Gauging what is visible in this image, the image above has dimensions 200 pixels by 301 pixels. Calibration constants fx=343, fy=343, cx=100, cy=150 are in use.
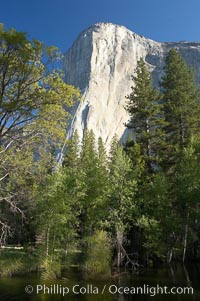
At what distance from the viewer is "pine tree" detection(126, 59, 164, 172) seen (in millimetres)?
32625

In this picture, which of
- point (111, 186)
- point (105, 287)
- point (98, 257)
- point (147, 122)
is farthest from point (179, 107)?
point (105, 287)

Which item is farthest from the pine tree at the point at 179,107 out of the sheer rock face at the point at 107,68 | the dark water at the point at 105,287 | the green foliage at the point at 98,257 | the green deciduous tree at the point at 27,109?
the sheer rock face at the point at 107,68

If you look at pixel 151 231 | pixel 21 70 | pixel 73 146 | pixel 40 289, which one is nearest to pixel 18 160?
pixel 21 70

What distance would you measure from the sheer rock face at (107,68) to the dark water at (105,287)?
84.8m

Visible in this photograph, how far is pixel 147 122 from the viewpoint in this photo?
111 feet

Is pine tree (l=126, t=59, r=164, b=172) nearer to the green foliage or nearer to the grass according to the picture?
the green foliage

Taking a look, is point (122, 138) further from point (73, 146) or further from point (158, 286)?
point (158, 286)

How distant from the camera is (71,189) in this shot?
104 feet

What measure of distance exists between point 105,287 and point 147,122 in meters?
18.8

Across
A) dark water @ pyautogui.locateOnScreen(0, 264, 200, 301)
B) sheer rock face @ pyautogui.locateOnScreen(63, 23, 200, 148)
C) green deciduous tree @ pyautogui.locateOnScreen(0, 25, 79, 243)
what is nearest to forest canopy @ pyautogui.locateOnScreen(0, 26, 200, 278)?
green deciduous tree @ pyautogui.locateOnScreen(0, 25, 79, 243)

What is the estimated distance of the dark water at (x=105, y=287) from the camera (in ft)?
51.6

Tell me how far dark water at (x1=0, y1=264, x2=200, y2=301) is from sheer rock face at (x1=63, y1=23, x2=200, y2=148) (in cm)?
8483

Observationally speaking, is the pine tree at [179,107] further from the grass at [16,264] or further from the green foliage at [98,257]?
the grass at [16,264]

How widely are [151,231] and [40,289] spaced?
12698 millimetres
